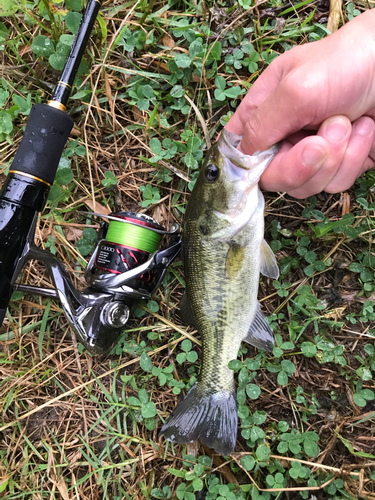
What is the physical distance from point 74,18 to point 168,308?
2256mm

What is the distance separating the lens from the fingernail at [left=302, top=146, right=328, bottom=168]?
1.59m

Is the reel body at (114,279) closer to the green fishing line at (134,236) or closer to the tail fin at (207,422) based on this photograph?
the green fishing line at (134,236)

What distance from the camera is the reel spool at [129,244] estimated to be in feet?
7.18

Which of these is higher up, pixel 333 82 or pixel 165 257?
pixel 333 82

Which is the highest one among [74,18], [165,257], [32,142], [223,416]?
[74,18]

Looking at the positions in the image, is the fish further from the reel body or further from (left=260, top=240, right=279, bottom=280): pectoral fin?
the reel body

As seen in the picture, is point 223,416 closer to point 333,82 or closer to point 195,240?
point 195,240

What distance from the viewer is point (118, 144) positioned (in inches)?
105

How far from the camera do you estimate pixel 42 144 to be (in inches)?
75.0

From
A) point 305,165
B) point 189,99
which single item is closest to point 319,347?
point 305,165

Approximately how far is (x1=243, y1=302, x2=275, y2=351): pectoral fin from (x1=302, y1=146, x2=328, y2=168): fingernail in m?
1.05

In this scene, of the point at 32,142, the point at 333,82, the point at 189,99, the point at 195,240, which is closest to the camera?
the point at 333,82

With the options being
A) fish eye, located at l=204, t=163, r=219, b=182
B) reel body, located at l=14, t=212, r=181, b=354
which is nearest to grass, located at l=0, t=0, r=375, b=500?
reel body, located at l=14, t=212, r=181, b=354

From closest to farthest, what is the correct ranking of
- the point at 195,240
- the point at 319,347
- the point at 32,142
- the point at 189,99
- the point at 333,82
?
the point at 333,82, the point at 32,142, the point at 195,240, the point at 319,347, the point at 189,99
